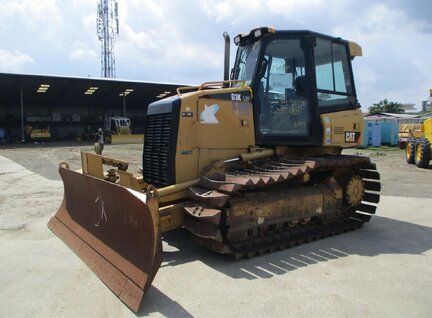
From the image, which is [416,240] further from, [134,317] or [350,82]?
[134,317]

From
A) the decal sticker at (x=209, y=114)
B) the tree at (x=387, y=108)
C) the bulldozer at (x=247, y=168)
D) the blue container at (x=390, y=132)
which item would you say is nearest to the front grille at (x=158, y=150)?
the bulldozer at (x=247, y=168)

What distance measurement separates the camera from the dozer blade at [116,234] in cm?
416

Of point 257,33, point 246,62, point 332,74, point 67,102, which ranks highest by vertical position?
point 67,102

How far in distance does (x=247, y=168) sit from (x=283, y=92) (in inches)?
53.1

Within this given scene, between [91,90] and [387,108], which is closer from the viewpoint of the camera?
[91,90]

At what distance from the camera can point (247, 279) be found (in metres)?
4.65

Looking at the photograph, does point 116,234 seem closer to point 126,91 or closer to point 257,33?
point 257,33

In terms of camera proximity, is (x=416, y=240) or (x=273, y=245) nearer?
(x=273, y=245)

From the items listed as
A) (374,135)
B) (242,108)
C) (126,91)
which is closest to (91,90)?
(126,91)

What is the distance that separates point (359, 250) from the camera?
5.71 metres

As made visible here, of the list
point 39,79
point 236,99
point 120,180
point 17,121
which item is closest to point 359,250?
point 236,99

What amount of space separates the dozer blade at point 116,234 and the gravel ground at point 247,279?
15 cm

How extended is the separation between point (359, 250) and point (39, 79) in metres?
33.8

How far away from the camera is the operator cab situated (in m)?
6.32
